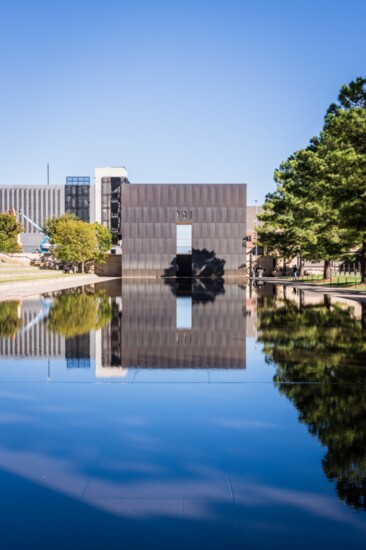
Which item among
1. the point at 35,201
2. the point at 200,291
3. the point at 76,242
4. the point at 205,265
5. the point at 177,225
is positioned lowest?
the point at 200,291

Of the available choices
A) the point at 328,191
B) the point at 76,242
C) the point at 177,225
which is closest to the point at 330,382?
the point at 328,191

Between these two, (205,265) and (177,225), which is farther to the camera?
(177,225)

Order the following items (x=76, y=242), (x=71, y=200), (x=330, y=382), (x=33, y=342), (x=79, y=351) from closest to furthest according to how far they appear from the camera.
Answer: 1. (x=330, y=382)
2. (x=79, y=351)
3. (x=33, y=342)
4. (x=76, y=242)
5. (x=71, y=200)

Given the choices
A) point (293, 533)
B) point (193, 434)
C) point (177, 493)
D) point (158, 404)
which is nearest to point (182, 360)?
point (158, 404)

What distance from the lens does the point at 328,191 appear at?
3003 cm

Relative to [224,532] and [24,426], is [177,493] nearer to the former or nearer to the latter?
[224,532]

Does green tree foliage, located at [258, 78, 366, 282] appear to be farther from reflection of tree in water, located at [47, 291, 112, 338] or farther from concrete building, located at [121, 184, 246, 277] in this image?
concrete building, located at [121, 184, 246, 277]

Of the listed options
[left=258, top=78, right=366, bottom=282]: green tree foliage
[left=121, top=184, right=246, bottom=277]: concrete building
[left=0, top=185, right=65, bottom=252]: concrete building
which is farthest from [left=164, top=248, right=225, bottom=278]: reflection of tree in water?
[left=0, top=185, right=65, bottom=252]: concrete building

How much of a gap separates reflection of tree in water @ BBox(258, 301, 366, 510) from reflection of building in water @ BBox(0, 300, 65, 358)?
4.92 meters

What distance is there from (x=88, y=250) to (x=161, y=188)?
15312 mm

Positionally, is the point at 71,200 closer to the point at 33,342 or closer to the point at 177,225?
the point at 177,225

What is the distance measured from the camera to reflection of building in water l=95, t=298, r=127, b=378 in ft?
31.9

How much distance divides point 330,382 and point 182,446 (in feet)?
13.0

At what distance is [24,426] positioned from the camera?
655cm
